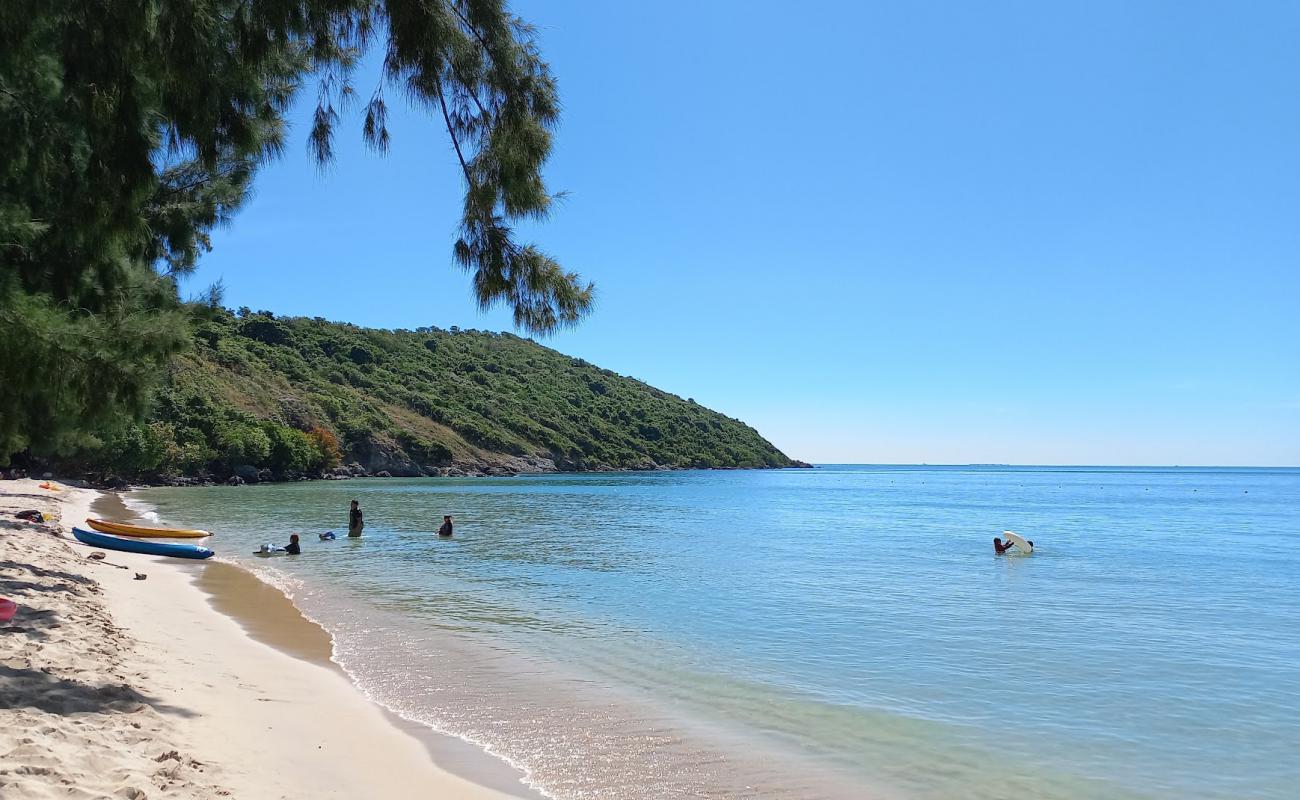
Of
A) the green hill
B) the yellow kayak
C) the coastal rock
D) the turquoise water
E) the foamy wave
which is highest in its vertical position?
the green hill

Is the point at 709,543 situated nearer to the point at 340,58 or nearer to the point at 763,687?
the point at 763,687

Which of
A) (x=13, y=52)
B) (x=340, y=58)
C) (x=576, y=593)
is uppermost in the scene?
(x=340, y=58)

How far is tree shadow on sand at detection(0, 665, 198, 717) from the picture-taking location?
5.44m

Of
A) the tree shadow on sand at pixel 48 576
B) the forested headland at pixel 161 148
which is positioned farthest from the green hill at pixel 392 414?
the forested headland at pixel 161 148

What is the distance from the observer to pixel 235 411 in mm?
75500

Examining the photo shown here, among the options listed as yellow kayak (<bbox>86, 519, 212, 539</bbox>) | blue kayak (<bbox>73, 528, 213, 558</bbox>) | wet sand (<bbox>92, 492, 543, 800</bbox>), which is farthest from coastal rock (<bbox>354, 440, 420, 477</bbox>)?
wet sand (<bbox>92, 492, 543, 800</bbox>)

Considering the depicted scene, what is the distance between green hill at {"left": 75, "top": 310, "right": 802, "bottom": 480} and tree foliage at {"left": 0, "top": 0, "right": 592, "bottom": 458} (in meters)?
45.1

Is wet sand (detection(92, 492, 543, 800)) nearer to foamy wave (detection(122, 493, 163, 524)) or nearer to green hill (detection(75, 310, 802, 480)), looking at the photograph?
foamy wave (detection(122, 493, 163, 524))

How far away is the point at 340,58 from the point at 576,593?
1187cm

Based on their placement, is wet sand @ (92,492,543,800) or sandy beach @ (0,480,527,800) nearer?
sandy beach @ (0,480,527,800)

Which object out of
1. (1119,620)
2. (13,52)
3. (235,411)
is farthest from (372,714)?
(235,411)

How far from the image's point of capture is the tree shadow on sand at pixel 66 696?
17.8 feet

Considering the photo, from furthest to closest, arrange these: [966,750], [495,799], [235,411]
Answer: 1. [235,411]
2. [966,750]
3. [495,799]

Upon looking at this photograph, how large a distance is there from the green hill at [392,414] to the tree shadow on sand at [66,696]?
46.0 metres
